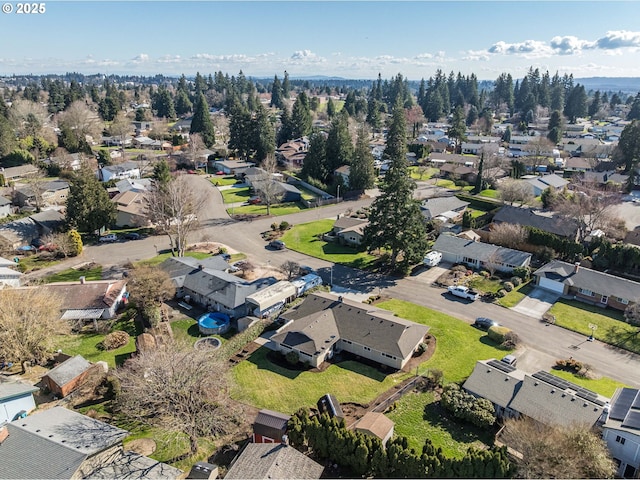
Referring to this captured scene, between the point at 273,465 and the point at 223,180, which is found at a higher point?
the point at 223,180

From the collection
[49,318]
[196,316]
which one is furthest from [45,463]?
[196,316]

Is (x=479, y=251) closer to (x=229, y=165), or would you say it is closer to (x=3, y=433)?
(x=3, y=433)

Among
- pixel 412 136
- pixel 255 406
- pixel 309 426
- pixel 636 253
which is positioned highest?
pixel 412 136

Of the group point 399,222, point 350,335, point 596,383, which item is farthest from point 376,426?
point 399,222

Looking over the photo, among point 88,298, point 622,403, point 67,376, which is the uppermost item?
point 622,403

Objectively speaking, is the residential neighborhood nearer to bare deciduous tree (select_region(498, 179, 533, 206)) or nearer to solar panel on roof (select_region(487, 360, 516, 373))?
solar panel on roof (select_region(487, 360, 516, 373))

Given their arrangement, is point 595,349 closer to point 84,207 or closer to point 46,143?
point 84,207

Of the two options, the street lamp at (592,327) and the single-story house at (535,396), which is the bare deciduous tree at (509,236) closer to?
the street lamp at (592,327)

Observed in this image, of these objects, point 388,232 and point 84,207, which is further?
point 84,207
